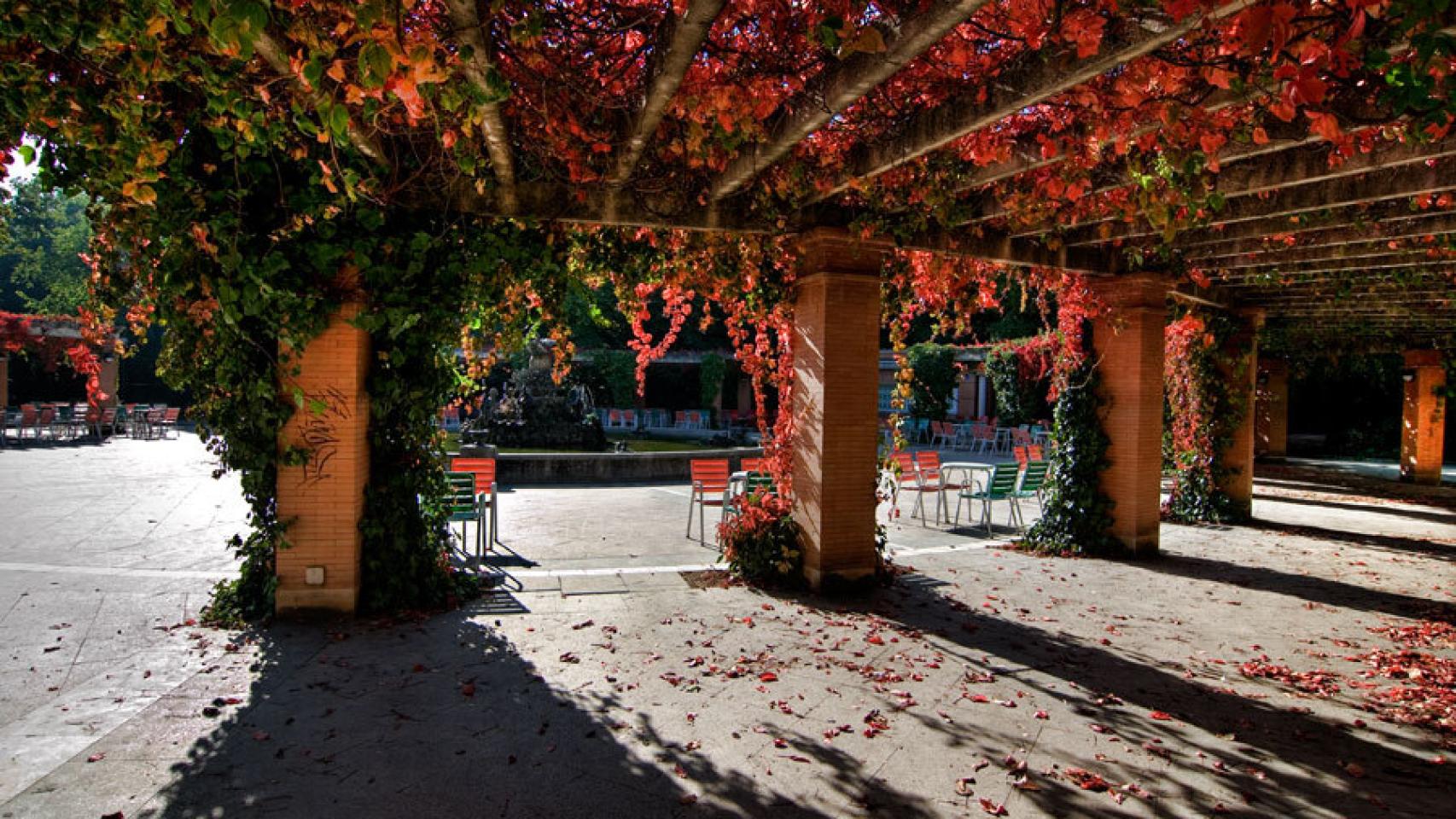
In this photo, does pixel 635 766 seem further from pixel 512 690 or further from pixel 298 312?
pixel 298 312

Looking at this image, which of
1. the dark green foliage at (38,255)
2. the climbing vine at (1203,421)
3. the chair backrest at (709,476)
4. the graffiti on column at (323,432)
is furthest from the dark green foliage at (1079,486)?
the dark green foliage at (38,255)

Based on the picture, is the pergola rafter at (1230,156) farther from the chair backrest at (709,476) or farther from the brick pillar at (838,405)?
the chair backrest at (709,476)

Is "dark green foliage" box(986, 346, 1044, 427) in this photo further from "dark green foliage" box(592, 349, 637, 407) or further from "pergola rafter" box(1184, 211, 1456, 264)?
"pergola rafter" box(1184, 211, 1456, 264)

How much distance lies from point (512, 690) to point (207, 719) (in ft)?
4.97

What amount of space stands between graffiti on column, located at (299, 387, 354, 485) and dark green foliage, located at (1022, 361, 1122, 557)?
7.51 metres

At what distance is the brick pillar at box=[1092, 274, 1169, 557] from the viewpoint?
27.3 ft

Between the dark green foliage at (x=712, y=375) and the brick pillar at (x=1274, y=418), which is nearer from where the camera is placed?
the brick pillar at (x=1274, y=418)

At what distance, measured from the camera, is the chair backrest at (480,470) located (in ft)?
26.6

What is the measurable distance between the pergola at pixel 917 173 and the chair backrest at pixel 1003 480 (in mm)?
1480

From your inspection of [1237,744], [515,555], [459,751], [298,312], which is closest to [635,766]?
[459,751]

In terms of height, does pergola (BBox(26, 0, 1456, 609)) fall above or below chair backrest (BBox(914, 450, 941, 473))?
above

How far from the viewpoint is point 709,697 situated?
4164 mm

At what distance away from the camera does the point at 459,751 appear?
3465 mm

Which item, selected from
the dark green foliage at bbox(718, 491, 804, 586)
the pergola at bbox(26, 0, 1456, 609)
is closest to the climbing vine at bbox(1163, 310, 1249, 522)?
the pergola at bbox(26, 0, 1456, 609)
